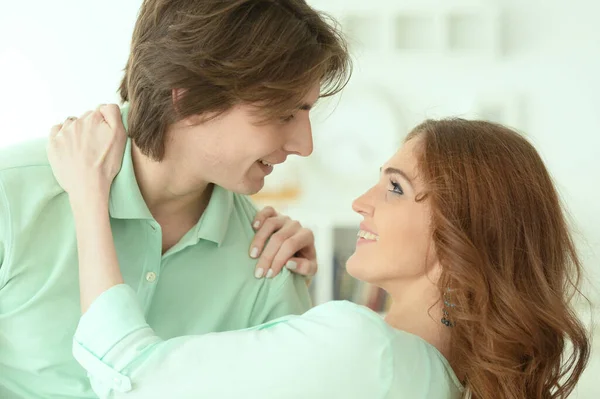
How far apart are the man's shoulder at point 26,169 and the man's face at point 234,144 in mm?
247

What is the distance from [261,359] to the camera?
1354mm

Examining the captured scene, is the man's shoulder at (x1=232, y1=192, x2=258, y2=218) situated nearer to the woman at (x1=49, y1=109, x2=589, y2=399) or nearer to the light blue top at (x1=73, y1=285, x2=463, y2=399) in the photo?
the woman at (x1=49, y1=109, x2=589, y2=399)

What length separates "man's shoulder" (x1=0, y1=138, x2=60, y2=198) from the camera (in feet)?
5.06

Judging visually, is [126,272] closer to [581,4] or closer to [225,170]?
[225,170]

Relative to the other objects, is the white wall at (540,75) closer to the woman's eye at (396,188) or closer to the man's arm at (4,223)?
the woman's eye at (396,188)

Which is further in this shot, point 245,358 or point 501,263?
point 501,263

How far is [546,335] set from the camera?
61.2 inches

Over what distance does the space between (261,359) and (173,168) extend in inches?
19.5

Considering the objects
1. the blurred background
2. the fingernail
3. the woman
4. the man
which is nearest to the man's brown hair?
the man

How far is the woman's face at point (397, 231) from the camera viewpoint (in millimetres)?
1588

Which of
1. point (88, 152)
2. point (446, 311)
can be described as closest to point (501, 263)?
point (446, 311)

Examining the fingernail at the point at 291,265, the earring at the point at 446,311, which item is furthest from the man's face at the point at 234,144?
the earring at the point at 446,311

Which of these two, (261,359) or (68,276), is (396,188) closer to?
(261,359)

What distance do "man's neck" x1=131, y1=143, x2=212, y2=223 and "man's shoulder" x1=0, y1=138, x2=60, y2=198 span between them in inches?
7.2
